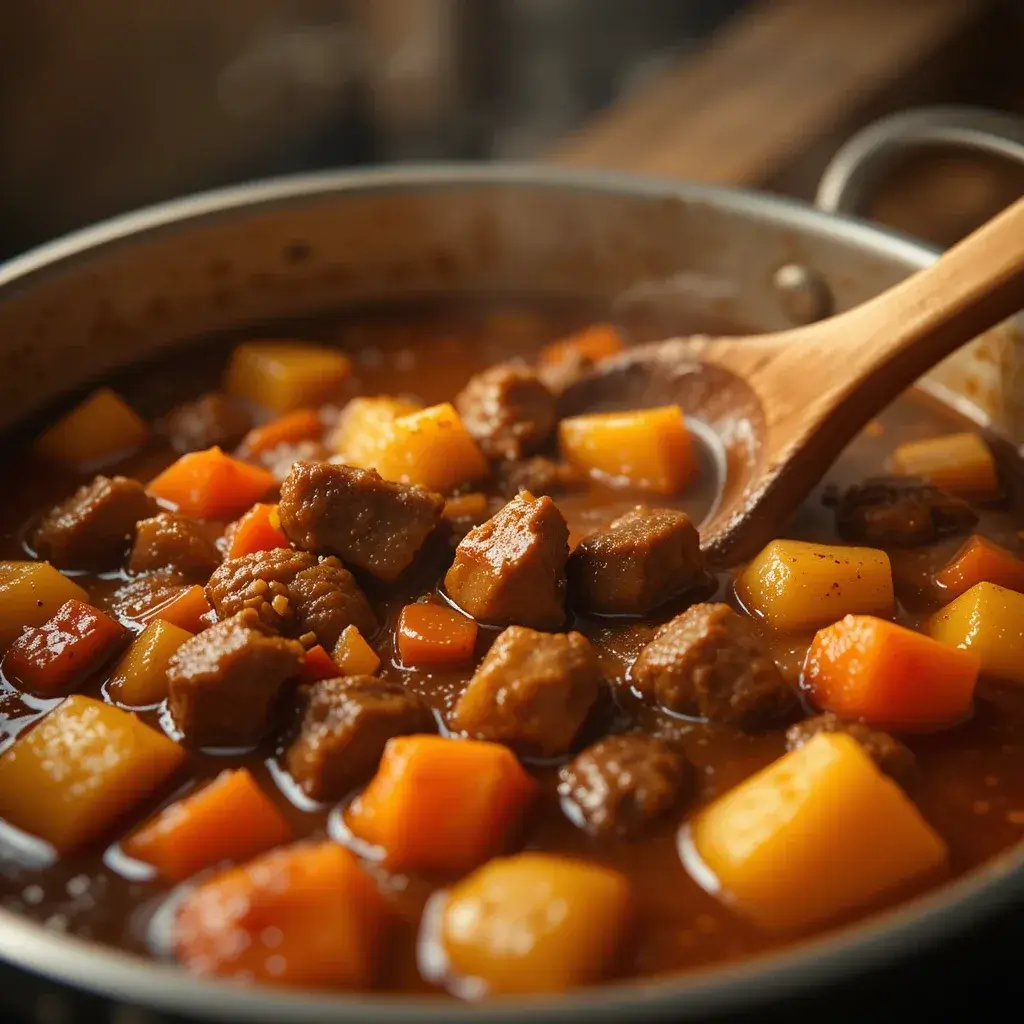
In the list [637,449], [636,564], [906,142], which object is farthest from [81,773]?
[906,142]

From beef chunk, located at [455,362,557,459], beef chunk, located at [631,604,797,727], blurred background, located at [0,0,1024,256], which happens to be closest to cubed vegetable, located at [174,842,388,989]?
beef chunk, located at [631,604,797,727]

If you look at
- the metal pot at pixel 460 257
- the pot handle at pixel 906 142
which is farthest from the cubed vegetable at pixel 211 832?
the pot handle at pixel 906 142

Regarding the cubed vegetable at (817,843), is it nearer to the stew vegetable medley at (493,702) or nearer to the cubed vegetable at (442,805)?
the stew vegetable medley at (493,702)

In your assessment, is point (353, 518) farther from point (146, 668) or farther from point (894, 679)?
point (894, 679)

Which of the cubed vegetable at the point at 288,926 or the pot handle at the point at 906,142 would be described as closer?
the cubed vegetable at the point at 288,926

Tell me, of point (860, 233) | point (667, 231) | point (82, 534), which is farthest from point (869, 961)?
point (667, 231)

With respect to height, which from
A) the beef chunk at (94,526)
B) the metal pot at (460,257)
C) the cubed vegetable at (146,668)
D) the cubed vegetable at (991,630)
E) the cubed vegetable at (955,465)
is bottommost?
the cubed vegetable at (991,630)

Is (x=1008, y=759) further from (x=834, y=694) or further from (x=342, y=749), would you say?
(x=342, y=749)
